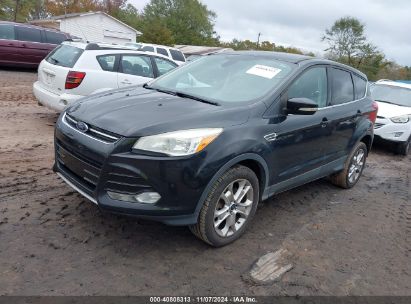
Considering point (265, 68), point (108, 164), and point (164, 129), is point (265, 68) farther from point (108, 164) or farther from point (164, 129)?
point (108, 164)

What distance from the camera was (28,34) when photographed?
14.3 meters

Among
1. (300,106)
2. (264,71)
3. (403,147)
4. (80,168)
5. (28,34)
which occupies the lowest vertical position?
(403,147)

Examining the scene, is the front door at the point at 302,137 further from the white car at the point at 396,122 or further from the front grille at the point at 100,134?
the white car at the point at 396,122

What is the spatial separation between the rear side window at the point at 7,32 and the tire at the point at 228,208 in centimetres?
1352

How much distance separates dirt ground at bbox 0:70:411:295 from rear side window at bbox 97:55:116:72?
2617mm

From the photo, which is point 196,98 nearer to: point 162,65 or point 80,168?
point 80,168

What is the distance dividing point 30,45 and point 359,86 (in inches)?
507

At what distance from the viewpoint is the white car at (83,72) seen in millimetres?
6734

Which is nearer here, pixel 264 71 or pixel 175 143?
pixel 175 143

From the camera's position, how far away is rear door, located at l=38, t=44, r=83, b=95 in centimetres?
679

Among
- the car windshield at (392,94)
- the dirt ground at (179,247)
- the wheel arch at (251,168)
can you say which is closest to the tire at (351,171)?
the dirt ground at (179,247)

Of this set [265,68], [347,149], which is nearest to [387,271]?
[347,149]

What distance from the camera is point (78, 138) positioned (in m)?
3.21

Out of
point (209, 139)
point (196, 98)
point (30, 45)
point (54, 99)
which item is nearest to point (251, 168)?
point (209, 139)
